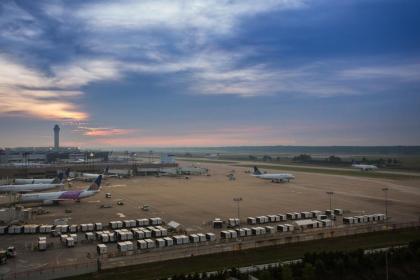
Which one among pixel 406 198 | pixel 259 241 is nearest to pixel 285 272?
pixel 259 241

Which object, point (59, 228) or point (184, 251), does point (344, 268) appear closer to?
point (184, 251)

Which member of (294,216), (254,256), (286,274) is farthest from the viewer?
(294,216)

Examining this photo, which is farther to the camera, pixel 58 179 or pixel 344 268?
pixel 58 179

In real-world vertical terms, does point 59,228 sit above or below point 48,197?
below

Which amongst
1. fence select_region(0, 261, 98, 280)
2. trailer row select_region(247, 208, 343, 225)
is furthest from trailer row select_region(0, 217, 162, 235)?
trailer row select_region(247, 208, 343, 225)

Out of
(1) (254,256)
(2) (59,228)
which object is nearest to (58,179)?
(2) (59,228)

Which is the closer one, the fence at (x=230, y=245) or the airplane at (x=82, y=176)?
the fence at (x=230, y=245)

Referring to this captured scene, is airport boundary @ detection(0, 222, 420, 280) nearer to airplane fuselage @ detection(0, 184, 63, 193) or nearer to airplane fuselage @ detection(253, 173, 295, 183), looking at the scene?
airplane fuselage @ detection(253, 173, 295, 183)

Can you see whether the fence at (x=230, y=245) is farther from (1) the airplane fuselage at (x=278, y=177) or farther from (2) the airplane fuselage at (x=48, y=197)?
(1) the airplane fuselage at (x=278, y=177)

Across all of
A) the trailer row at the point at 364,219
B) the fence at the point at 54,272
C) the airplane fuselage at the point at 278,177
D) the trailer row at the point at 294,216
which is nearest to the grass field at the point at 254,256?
the fence at the point at 54,272
